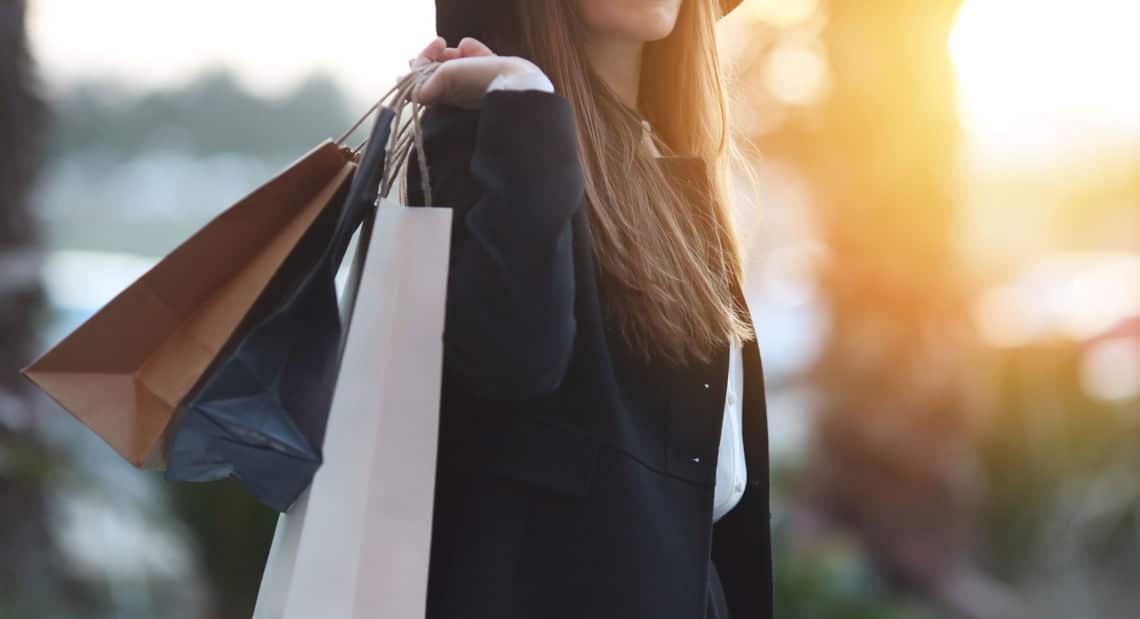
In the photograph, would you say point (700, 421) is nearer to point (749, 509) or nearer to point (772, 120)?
point (749, 509)

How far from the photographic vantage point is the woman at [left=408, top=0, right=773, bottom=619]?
48.0 inches

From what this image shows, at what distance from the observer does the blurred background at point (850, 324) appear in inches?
151

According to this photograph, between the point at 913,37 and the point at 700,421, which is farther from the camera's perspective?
the point at 913,37

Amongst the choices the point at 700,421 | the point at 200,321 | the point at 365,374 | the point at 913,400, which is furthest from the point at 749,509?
the point at 913,400

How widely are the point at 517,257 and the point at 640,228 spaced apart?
0.31 metres

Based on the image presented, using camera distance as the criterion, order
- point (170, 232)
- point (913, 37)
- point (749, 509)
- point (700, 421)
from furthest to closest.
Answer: point (170, 232)
point (913, 37)
point (749, 509)
point (700, 421)

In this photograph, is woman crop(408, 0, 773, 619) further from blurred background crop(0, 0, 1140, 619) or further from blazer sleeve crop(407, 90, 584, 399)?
blurred background crop(0, 0, 1140, 619)

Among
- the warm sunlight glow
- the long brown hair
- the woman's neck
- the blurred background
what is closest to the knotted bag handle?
the long brown hair

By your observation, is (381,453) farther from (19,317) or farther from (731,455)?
(19,317)

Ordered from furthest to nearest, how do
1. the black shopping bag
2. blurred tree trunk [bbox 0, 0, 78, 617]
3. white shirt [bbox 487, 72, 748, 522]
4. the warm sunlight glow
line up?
the warm sunlight glow
blurred tree trunk [bbox 0, 0, 78, 617]
white shirt [bbox 487, 72, 748, 522]
the black shopping bag

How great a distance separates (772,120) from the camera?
217 inches

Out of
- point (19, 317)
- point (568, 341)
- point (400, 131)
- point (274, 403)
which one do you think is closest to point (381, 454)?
point (274, 403)

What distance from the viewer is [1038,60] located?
213 inches

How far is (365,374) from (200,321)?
20cm
